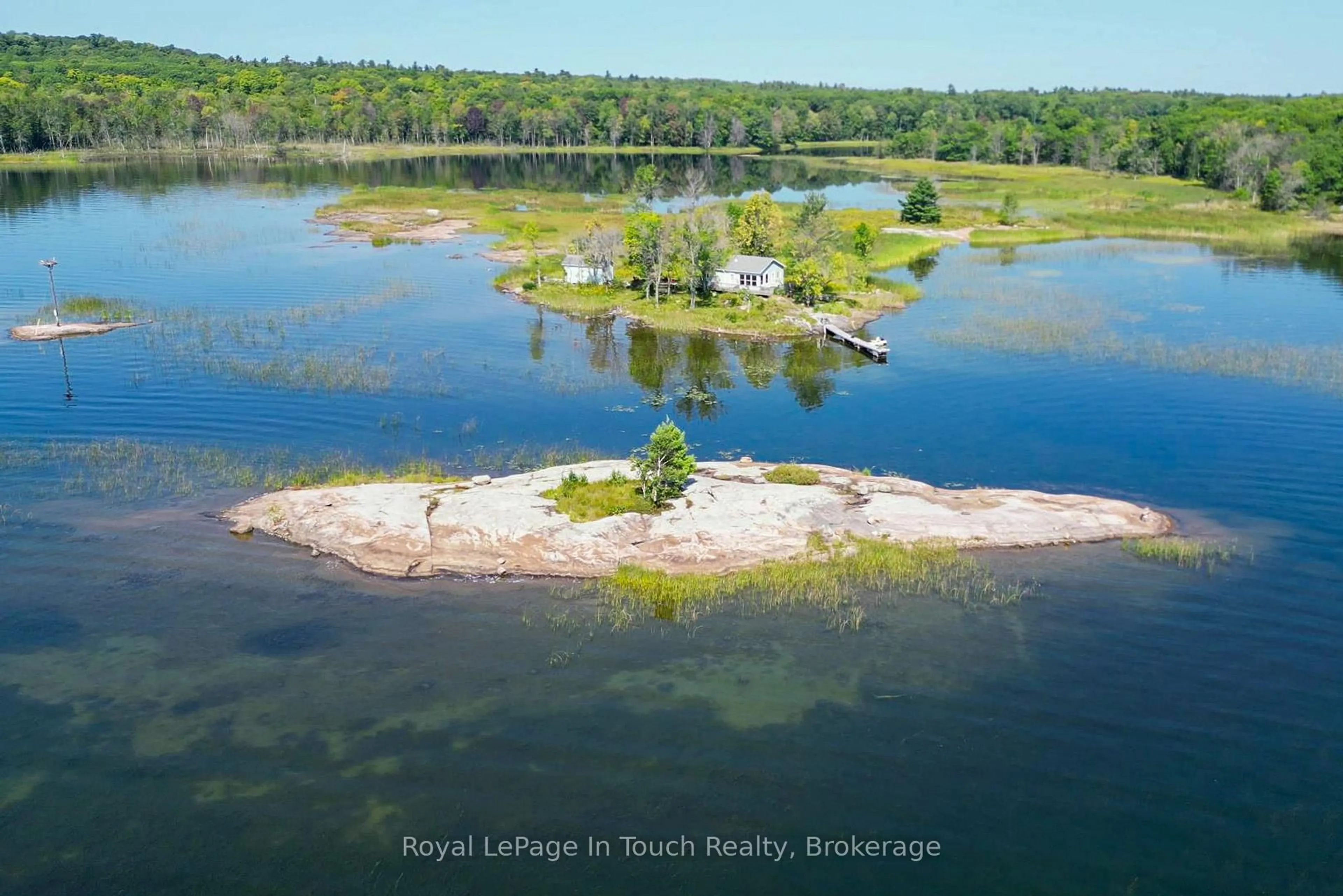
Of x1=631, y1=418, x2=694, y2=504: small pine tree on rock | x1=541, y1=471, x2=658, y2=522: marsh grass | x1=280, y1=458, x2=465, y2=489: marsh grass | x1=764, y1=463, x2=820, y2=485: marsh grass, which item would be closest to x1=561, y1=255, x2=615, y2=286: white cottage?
x1=280, y1=458, x2=465, y2=489: marsh grass

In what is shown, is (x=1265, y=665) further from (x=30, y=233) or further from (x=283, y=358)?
(x=30, y=233)

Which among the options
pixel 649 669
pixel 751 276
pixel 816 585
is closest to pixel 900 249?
pixel 751 276

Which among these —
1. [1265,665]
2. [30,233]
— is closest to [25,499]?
[1265,665]

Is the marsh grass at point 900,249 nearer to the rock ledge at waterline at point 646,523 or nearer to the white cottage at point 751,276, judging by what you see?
the white cottage at point 751,276

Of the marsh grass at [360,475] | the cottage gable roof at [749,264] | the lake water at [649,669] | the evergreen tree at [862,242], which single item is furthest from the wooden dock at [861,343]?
the marsh grass at [360,475]

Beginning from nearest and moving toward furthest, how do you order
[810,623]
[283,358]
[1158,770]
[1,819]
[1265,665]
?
[1,819] < [1158,770] < [1265,665] < [810,623] < [283,358]

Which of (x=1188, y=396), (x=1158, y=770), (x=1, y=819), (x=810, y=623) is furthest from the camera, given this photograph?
(x=1188, y=396)

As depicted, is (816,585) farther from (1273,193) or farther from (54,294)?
(1273,193)
